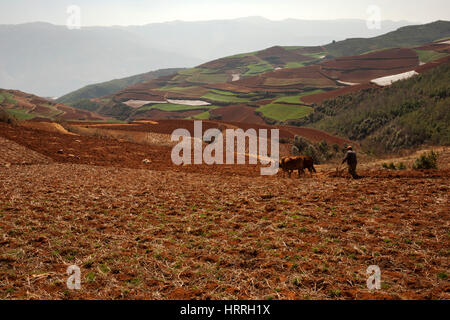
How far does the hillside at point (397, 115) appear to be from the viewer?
3669cm

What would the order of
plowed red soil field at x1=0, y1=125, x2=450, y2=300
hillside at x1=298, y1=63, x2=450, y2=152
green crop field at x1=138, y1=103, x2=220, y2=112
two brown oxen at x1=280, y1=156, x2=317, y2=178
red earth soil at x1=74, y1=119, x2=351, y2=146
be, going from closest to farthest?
plowed red soil field at x1=0, y1=125, x2=450, y2=300
two brown oxen at x1=280, y1=156, x2=317, y2=178
hillside at x1=298, y1=63, x2=450, y2=152
red earth soil at x1=74, y1=119, x2=351, y2=146
green crop field at x1=138, y1=103, x2=220, y2=112

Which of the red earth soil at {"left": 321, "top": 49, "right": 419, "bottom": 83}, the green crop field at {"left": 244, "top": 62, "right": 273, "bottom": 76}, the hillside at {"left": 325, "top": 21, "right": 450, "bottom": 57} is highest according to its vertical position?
the hillside at {"left": 325, "top": 21, "right": 450, "bottom": 57}

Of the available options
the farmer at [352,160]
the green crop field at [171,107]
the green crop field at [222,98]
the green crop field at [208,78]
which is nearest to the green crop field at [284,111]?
the green crop field at [222,98]

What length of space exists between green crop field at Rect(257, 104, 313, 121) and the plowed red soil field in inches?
2443

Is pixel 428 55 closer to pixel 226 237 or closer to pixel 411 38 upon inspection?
pixel 411 38

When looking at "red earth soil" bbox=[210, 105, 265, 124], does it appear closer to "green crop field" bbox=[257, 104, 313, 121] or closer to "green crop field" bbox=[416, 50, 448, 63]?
"green crop field" bbox=[257, 104, 313, 121]

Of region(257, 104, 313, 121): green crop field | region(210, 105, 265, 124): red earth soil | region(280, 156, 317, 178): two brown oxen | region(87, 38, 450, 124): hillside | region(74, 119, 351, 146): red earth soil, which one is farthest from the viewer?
region(87, 38, 450, 124): hillside

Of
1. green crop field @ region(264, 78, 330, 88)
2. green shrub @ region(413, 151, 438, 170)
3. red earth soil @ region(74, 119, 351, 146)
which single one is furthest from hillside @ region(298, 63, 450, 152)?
green crop field @ region(264, 78, 330, 88)

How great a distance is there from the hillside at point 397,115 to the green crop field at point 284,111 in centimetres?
577

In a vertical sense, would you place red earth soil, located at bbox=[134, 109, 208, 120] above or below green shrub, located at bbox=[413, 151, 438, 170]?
above

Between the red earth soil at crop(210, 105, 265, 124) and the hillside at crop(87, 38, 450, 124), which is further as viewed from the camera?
the hillside at crop(87, 38, 450, 124)

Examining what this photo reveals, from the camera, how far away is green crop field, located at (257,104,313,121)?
74875mm

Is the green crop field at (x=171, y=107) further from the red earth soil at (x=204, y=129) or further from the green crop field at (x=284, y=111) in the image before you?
the red earth soil at (x=204, y=129)

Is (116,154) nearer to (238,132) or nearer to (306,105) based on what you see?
(238,132)
